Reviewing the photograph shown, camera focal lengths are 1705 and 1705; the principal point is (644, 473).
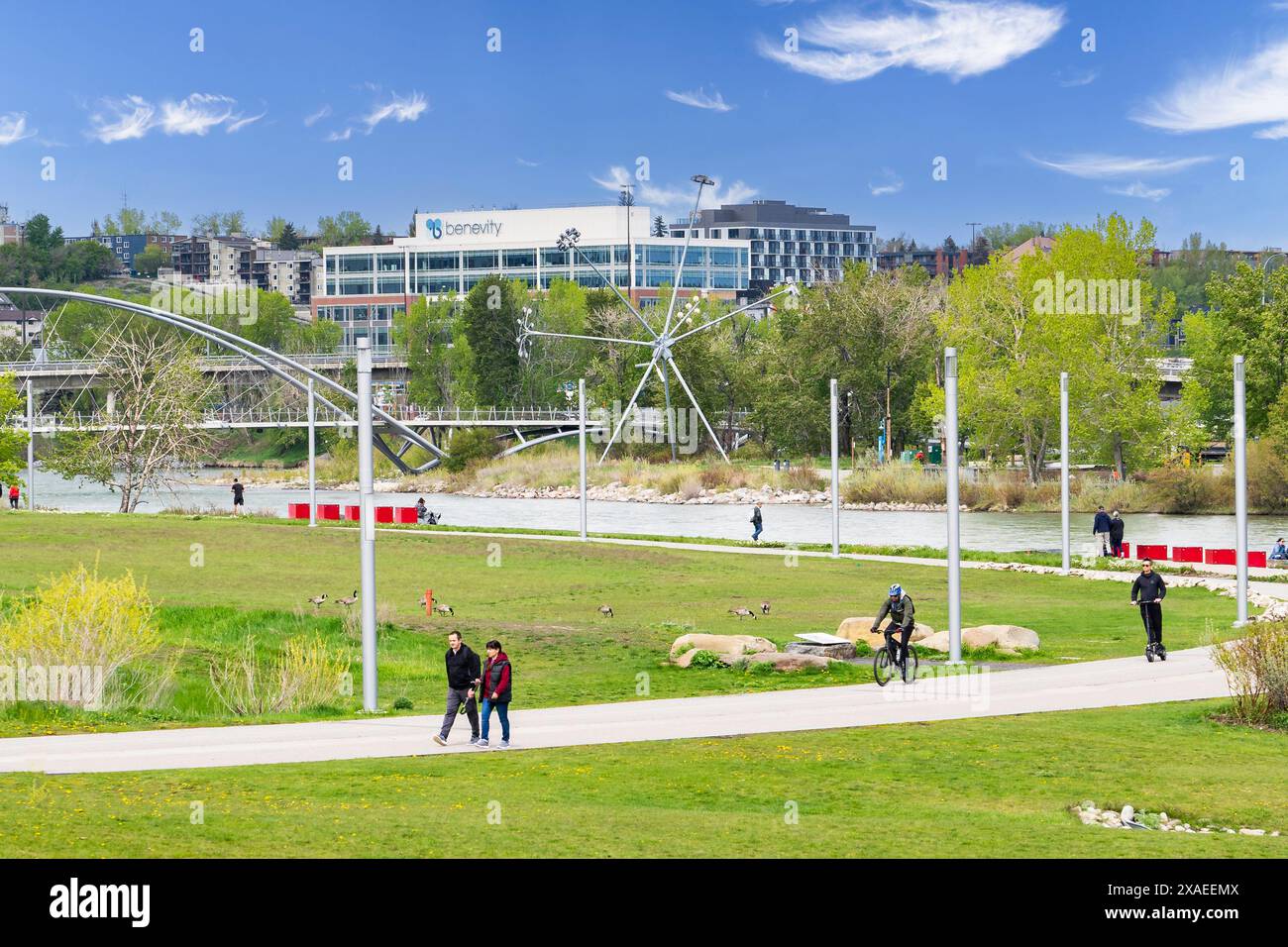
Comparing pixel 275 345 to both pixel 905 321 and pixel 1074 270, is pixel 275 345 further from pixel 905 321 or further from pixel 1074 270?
pixel 1074 270

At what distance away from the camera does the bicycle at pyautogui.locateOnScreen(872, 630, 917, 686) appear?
28953 millimetres

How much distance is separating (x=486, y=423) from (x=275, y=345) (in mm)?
63017

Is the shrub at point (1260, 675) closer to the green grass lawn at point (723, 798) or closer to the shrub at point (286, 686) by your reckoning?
the green grass lawn at point (723, 798)

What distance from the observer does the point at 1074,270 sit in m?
105

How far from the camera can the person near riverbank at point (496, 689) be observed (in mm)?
22172

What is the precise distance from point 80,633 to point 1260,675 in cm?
1799

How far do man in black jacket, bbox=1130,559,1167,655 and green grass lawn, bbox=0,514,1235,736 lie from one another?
171 cm

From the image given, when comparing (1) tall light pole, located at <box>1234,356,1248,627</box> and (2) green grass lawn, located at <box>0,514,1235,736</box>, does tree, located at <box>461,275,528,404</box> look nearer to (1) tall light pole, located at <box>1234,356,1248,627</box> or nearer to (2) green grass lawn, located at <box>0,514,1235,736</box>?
(2) green grass lawn, located at <box>0,514,1235,736</box>

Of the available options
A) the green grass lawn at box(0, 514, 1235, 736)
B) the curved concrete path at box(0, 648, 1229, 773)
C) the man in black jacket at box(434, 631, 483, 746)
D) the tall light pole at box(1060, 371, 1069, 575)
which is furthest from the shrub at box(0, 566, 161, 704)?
the tall light pole at box(1060, 371, 1069, 575)

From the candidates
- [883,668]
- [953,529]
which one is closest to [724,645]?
[883,668]

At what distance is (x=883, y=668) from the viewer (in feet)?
97.1

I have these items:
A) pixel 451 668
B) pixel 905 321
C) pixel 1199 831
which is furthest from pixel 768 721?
pixel 905 321

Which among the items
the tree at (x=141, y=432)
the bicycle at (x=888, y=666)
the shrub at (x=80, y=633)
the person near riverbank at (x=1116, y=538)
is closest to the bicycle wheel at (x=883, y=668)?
the bicycle at (x=888, y=666)

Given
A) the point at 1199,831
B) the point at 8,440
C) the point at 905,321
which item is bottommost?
the point at 1199,831
